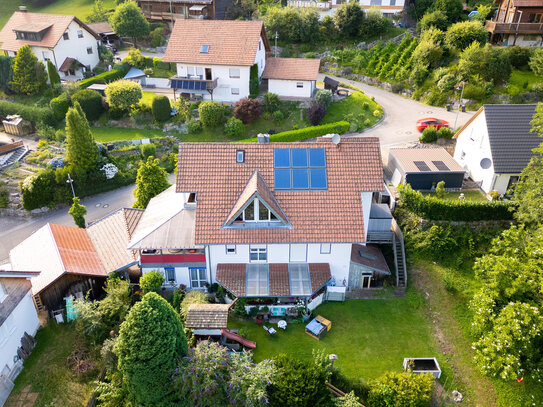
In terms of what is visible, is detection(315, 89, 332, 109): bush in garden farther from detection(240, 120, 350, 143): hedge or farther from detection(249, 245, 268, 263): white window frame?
detection(249, 245, 268, 263): white window frame

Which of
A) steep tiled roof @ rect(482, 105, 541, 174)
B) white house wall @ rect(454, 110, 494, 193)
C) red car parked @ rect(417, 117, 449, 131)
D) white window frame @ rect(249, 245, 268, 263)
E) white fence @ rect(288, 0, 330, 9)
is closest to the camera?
white window frame @ rect(249, 245, 268, 263)

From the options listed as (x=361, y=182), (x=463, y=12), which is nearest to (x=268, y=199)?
(x=361, y=182)

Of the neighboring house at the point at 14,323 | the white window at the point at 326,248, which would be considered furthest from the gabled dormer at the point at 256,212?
the neighboring house at the point at 14,323

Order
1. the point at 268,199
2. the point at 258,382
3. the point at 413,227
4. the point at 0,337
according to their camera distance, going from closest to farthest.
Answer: the point at 258,382 < the point at 0,337 < the point at 268,199 < the point at 413,227

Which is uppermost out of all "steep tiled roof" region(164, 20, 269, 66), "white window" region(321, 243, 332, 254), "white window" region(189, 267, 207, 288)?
"steep tiled roof" region(164, 20, 269, 66)

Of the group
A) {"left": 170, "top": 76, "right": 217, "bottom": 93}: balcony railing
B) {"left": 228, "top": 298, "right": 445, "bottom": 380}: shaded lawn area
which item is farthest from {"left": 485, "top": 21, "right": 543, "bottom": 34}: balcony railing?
{"left": 228, "top": 298, "right": 445, "bottom": 380}: shaded lawn area

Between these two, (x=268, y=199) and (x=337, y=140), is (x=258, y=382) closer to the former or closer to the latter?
(x=268, y=199)

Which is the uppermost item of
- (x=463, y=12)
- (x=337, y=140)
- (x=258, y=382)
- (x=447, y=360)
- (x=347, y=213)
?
(x=463, y=12)
